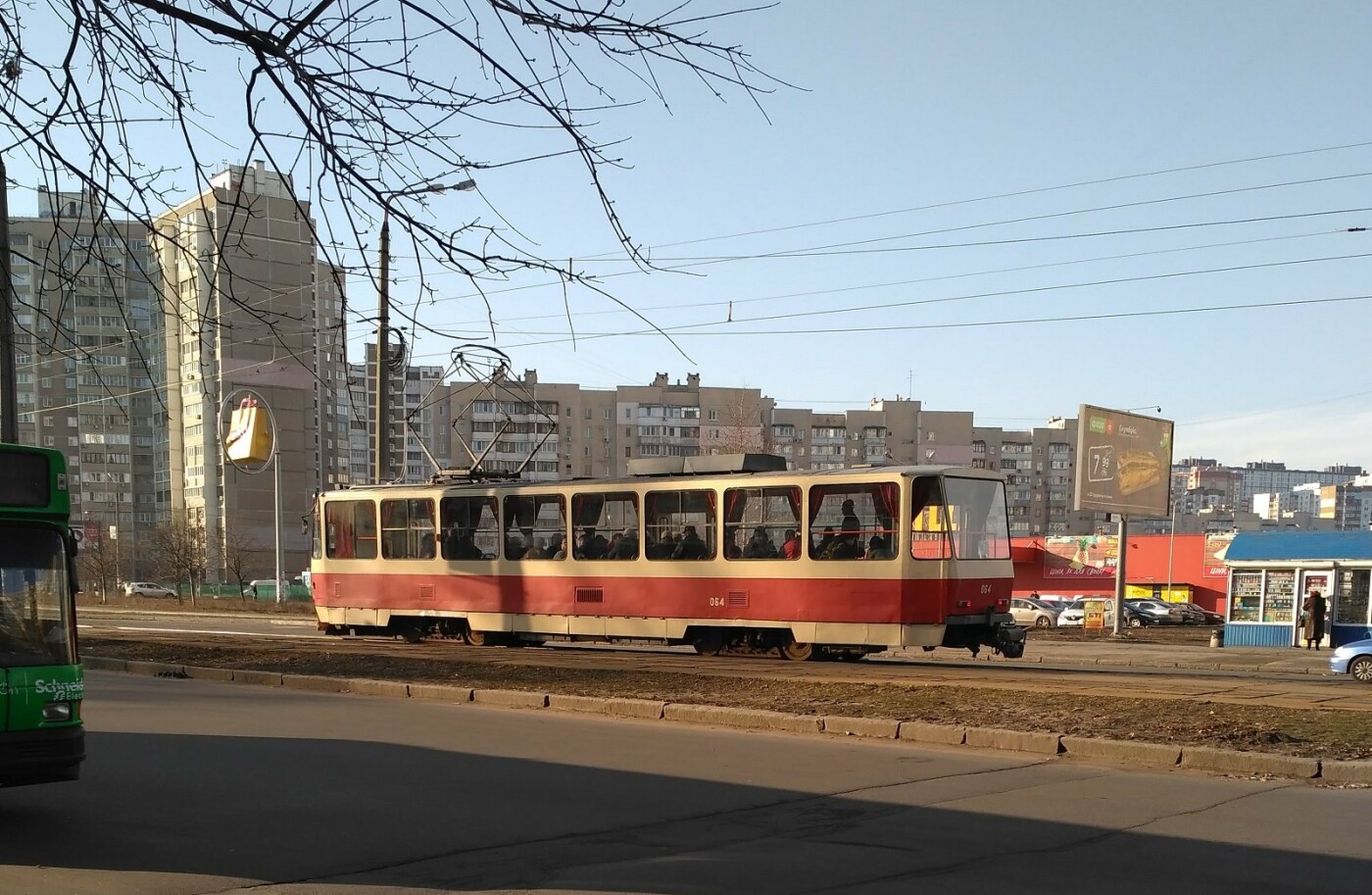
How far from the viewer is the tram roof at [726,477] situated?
18.4 m

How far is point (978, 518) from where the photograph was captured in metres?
18.8

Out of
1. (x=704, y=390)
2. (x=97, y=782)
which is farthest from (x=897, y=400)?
(x=97, y=782)

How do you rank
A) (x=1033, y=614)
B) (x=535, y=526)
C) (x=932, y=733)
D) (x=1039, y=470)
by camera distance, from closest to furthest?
(x=932, y=733), (x=535, y=526), (x=1033, y=614), (x=1039, y=470)

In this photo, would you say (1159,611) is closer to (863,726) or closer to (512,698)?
(512,698)

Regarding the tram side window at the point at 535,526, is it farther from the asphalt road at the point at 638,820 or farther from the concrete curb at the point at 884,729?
the asphalt road at the point at 638,820

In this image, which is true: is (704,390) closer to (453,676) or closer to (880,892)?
(453,676)

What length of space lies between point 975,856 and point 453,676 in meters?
10.3

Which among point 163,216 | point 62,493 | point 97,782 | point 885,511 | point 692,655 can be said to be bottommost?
point 692,655

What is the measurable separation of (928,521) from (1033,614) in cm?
3412

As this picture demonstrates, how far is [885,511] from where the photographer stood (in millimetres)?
18297

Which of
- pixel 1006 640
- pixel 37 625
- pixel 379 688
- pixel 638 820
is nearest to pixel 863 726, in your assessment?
pixel 638 820

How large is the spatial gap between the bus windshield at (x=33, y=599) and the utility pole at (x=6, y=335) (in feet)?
3.78

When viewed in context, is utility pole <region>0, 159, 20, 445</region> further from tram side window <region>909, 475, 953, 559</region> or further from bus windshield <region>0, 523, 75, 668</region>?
tram side window <region>909, 475, 953, 559</region>

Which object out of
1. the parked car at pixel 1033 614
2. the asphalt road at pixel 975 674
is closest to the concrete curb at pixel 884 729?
the asphalt road at pixel 975 674
